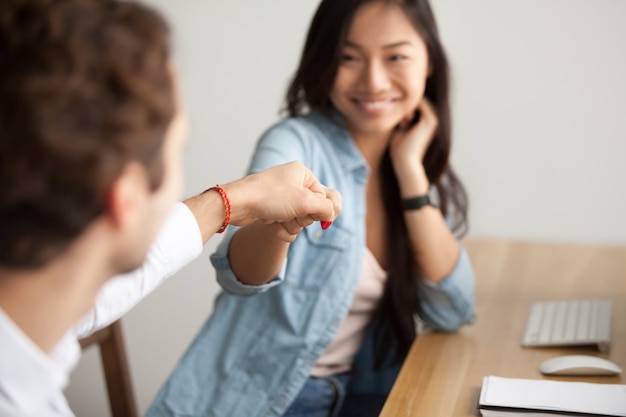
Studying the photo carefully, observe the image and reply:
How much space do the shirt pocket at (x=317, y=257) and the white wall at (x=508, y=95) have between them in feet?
2.30

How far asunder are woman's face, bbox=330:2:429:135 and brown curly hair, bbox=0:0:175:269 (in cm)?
101

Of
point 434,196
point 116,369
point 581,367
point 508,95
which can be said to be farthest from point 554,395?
point 116,369

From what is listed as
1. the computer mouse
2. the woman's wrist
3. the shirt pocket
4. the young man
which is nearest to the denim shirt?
the shirt pocket

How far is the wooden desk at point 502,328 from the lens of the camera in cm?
136

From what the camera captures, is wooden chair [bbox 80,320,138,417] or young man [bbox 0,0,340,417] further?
wooden chair [bbox 80,320,138,417]

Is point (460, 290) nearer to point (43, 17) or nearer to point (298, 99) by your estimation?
point (298, 99)

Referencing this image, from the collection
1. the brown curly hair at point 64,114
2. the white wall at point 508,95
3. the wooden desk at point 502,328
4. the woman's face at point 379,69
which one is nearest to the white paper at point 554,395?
the wooden desk at point 502,328

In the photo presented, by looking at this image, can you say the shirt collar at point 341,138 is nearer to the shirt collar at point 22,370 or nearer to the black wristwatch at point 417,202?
the black wristwatch at point 417,202

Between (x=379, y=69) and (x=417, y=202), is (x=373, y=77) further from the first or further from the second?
(x=417, y=202)

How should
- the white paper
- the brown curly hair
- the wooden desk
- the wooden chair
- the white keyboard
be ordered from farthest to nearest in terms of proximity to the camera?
1. the wooden chair
2. the white keyboard
3. the wooden desk
4. the white paper
5. the brown curly hair

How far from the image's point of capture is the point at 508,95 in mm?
2234

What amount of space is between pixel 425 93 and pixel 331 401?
27.9 inches

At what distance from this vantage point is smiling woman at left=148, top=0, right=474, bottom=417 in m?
1.63

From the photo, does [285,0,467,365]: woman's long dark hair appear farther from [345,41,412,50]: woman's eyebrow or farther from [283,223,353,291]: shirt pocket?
[283,223,353,291]: shirt pocket
